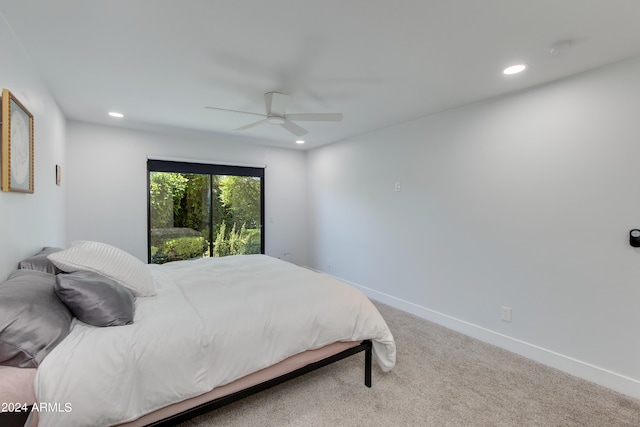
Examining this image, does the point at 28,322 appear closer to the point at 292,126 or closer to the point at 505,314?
the point at 292,126

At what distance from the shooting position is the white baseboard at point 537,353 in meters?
2.14

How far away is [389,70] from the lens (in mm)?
2291

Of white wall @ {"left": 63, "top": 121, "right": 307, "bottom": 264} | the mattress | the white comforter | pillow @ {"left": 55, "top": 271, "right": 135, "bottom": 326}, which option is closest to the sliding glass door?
white wall @ {"left": 63, "top": 121, "right": 307, "bottom": 264}

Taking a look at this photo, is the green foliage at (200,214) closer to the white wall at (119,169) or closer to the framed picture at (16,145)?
the white wall at (119,169)

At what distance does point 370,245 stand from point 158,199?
332 cm

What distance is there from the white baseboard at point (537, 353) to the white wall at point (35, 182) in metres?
3.73

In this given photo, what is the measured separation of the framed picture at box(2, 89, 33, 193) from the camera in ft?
5.23

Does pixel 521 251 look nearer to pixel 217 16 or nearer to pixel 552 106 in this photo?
pixel 552 106

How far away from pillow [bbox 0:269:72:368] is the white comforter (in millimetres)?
60

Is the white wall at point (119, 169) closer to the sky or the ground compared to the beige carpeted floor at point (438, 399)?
closer to the sky

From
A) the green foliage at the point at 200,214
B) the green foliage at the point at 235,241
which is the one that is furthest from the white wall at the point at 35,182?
the green foliage at the point at 235,241

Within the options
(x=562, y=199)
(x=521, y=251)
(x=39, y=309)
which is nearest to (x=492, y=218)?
(x=521, y=251)

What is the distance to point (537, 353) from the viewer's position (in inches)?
101

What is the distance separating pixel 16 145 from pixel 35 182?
0.57 m
